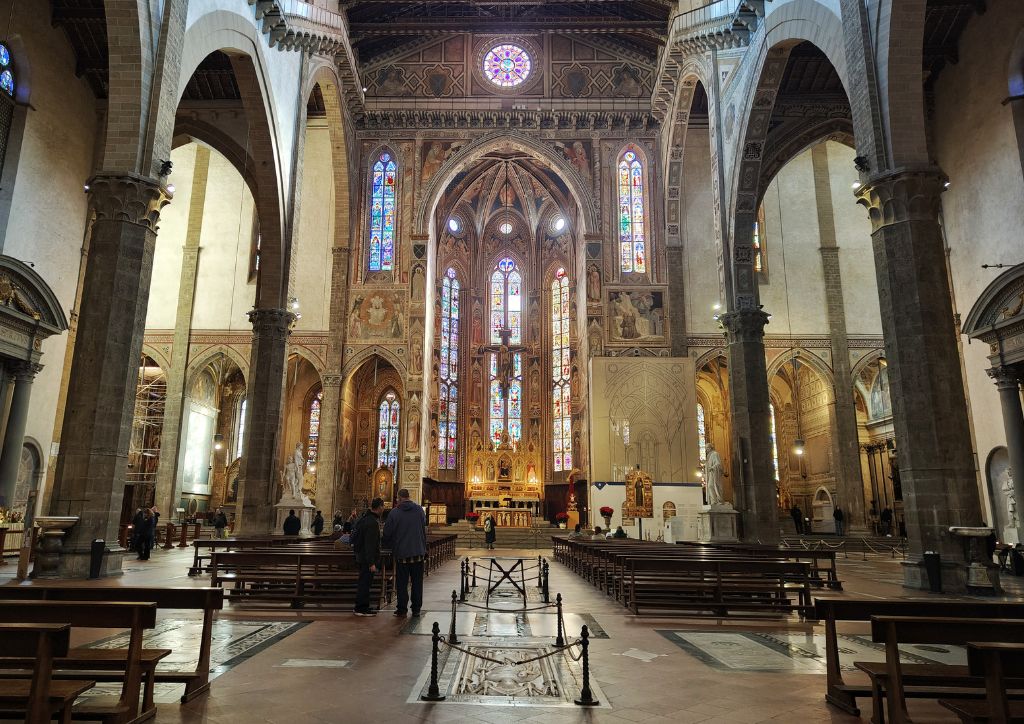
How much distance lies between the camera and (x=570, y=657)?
542cm

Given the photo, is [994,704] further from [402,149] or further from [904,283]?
[402,149]

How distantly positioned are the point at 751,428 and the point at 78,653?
47.8 feet

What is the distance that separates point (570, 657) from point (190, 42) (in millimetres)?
12193

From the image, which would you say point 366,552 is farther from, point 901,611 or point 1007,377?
point 1007,377

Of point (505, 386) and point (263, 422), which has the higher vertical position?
point (505, 386)

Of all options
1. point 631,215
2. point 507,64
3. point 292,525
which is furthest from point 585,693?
point 507,64

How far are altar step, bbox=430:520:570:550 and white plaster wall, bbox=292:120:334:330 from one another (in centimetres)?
882

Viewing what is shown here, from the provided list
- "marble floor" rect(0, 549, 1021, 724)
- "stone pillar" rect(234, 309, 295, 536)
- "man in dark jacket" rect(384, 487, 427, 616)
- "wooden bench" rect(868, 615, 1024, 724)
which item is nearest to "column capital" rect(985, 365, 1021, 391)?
"marble floor" rect(0, 549, 1021, 724)

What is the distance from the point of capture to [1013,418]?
1509 cm

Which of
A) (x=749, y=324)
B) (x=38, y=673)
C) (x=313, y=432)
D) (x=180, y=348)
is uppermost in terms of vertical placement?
(x=180, y=348)

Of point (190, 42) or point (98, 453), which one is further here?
point (190, 42)

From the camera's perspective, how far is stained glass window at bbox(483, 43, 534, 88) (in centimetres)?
2722

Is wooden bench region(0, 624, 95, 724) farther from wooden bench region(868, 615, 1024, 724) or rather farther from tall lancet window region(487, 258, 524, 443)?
tall lancet window region(487, 258, 524, 443)

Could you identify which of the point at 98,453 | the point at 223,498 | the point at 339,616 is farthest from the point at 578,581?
the point at 223,498
